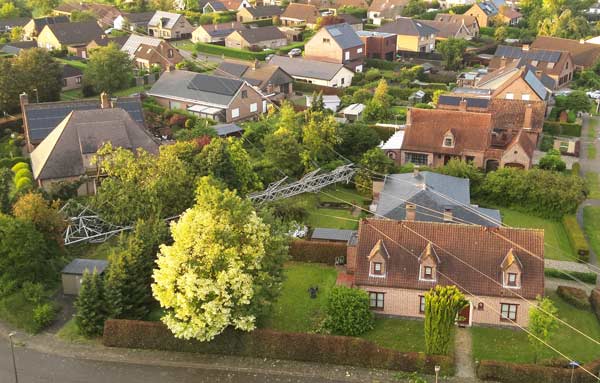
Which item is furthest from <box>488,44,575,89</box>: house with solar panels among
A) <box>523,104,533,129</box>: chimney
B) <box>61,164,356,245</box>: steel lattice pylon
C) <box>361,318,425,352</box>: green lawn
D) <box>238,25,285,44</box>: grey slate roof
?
<box>361,318,425,352</box>: green lawn

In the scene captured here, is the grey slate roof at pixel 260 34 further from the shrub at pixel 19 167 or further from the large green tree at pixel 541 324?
the large green tree at pixel 541 324

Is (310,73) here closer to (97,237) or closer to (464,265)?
(97,237)

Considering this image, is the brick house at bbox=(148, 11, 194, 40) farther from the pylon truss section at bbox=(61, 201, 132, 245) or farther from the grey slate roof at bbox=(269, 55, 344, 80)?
the pylon truss section at bbox=(61, 201, 132, 245)

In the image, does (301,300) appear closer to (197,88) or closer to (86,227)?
(86,227)

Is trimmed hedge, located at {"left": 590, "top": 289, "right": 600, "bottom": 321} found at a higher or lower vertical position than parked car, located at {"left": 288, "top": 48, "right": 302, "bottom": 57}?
lower

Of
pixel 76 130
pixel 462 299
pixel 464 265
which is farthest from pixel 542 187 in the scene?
pixel 76 130
